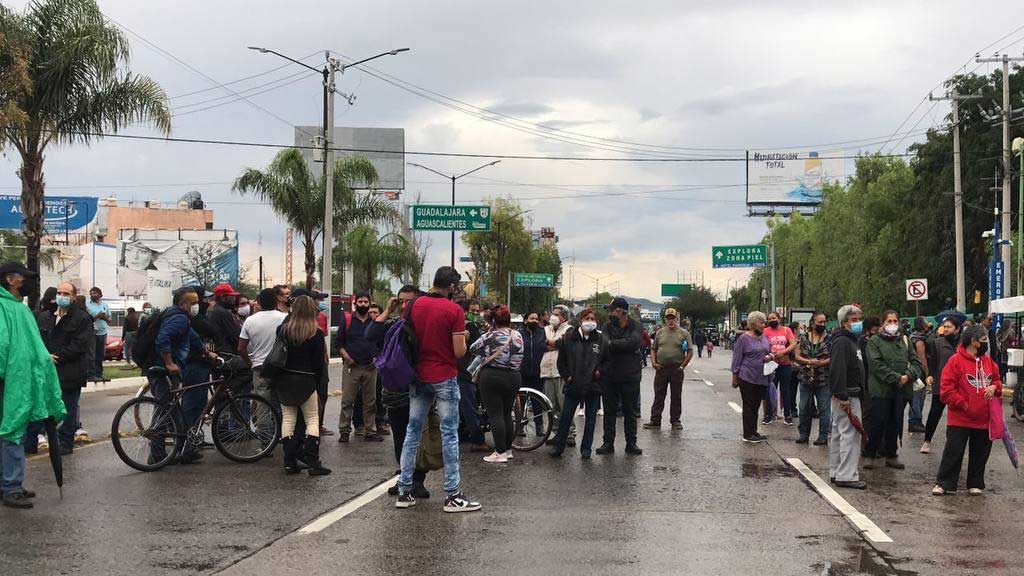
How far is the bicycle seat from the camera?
38.2ft

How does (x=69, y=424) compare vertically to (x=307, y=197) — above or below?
below

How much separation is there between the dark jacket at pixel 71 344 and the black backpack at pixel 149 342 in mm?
714

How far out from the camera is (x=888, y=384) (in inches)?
480

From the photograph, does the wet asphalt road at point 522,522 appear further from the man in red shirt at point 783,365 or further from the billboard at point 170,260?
the billboard at point 170,260

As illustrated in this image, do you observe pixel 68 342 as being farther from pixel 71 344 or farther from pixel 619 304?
pixel 619 304

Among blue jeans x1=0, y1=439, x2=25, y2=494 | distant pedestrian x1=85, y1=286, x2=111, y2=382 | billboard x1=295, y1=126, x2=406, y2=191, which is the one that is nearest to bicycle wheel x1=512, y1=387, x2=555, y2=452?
blue jeans x1=0, y1=439, x2=25, y2=494

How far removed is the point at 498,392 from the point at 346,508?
3.01m

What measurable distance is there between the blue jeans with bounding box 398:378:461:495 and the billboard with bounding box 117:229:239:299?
229 feet

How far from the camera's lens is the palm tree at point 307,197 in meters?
37.5

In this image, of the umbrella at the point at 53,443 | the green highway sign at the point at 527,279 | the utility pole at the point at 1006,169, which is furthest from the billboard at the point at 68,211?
the umbrella at the point at 53,443

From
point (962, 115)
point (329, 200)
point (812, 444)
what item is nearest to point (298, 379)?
point (812, 444)

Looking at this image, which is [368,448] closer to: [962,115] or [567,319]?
[567,319]

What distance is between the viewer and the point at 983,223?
52.9m

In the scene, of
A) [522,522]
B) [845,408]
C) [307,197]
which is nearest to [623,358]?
[845,408]
